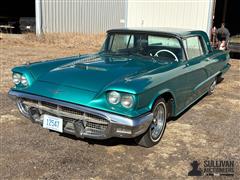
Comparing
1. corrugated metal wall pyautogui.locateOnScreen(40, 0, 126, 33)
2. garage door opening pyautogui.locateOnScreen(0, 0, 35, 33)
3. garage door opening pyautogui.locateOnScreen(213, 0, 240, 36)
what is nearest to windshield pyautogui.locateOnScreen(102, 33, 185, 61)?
corrugated metal wall pyautogui.locateOnScreen(40, 0, 126, 33)

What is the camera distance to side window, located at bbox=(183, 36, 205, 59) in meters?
5.00

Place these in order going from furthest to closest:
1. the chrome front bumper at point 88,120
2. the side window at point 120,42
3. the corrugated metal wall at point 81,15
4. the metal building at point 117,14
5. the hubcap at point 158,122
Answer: the corrugated metal wall at point 81,15, the metal building at point 117,14, the side window at point 120,42, the hubcap at point 158,122, the chrome front bumper at point 88,120

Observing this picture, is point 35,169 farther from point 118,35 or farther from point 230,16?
point 230,16

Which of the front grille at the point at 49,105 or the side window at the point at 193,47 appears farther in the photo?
the side window at the point at 193,47

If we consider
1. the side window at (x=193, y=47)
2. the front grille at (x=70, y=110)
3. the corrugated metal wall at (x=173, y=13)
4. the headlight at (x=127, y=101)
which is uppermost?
the corrugated metal wall at (x=173, y=13)

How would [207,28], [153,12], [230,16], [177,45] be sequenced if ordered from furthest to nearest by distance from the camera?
[230,16], [153,12], [207,28], [177,45]

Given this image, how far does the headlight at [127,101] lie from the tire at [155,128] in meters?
0.52

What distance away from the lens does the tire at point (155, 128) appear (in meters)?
3.95

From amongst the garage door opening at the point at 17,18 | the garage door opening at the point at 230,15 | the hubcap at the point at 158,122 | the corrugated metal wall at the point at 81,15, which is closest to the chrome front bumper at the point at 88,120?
the hubcap at the point at 158,122

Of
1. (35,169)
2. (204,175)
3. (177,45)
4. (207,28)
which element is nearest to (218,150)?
(204,175)

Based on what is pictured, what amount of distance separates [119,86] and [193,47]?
232cm

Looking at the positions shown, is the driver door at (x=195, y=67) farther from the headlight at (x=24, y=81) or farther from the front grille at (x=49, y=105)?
the headlight at (x=24, y=81)

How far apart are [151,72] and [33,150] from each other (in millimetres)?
1751

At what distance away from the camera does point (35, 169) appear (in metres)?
3.47
